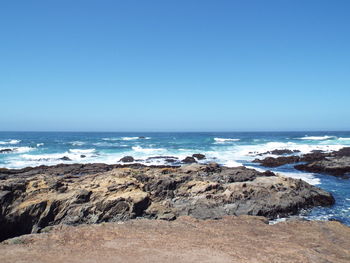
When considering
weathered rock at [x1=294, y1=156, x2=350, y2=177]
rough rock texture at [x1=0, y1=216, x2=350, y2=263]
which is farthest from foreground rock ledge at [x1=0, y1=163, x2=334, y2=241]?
weathered rock at [x1=294, y1=156, x2=350, y2=177]

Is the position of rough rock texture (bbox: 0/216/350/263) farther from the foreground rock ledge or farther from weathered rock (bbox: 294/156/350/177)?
weathered rock (bbox: 294/156/350/177)

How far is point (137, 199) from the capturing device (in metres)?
10.9

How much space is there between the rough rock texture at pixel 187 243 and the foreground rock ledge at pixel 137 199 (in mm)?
1012

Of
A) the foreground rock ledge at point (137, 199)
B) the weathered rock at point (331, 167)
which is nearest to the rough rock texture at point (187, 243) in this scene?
the foreground rock ledge at point (137, 199)

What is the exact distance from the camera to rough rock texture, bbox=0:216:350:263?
6676 mm

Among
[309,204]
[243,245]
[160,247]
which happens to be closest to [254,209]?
[309,204]

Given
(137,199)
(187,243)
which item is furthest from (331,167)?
(187,243)

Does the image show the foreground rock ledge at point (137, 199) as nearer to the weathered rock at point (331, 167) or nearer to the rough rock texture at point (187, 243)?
the rough rock texture at point (187, 243)

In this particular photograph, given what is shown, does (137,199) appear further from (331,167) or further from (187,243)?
(331,167)

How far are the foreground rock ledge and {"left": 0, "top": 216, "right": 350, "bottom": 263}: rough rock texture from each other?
3.32 feet

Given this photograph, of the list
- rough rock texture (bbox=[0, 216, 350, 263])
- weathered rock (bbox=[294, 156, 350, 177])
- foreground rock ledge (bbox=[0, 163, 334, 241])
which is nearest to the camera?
rough rock texture (bbox=[0, 216, 350, 263])

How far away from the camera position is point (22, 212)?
9508 mm

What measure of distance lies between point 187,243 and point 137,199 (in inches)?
151

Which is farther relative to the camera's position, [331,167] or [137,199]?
[331,167]
